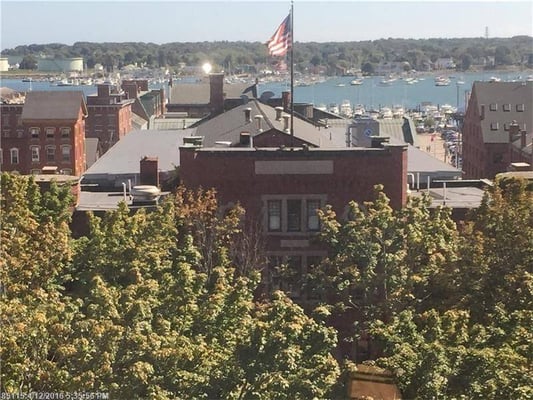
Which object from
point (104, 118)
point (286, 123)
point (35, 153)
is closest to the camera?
point (286, 123)

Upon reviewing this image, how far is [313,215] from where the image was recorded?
118 ft

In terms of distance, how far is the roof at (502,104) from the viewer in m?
89.2

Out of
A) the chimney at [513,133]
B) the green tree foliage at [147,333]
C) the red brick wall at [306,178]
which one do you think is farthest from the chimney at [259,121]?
the chimney at [513,133]

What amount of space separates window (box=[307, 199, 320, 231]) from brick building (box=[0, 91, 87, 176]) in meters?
58.1

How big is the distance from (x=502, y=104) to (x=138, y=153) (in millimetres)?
42556

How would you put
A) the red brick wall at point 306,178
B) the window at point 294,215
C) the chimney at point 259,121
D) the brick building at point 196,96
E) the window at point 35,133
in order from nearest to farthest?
the red brick wall at point 306,178, the window at point 294,215, the chimney at point 259,121, the window at point 35,133, the brick building at point 196,96

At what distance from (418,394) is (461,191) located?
76.4 ft

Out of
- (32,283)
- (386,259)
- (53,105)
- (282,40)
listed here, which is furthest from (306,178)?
(53,105)

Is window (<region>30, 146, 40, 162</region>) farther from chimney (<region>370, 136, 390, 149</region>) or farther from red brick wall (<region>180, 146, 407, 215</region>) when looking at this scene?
chimney (<region>370, 136, 390, 149</region>)

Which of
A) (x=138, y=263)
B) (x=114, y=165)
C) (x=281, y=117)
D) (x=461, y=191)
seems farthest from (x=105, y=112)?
(x=138, y=263)

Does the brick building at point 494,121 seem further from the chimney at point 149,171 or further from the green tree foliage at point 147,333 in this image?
the green tree foliage at point 147,333

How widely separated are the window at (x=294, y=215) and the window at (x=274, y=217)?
36 cm

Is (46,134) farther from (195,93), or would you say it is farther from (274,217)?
(274,217)

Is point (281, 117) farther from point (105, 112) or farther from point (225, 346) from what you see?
point (105, 112)
